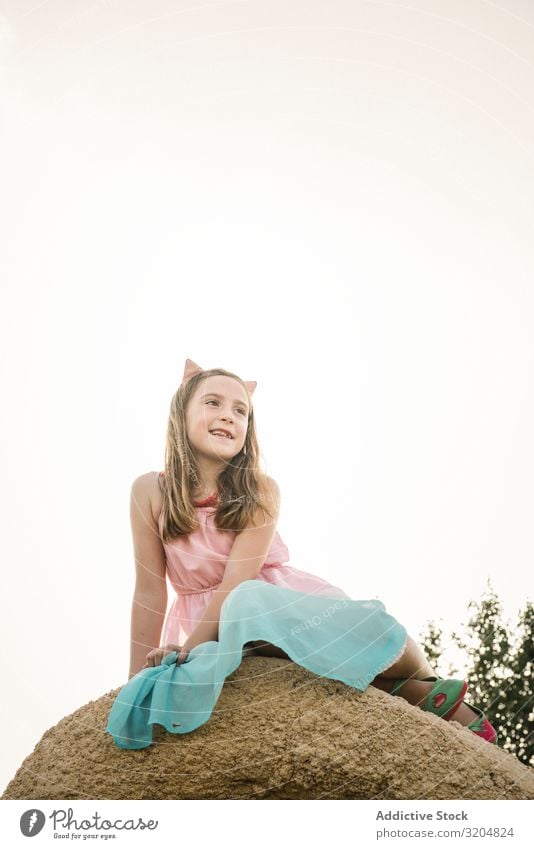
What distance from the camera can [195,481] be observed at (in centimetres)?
230

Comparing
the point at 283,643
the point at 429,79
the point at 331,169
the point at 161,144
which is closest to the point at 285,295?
the point at 331,169

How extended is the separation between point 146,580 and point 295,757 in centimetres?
70

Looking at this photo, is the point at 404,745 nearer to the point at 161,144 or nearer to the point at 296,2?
the point at 161,144

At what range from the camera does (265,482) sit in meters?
2.35

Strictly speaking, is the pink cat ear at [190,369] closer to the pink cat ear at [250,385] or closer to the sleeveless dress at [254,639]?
the pink cat ear at [250,385]

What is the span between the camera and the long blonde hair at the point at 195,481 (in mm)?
2215

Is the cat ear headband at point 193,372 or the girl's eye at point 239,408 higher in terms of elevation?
the cat ear headband at point 193,372

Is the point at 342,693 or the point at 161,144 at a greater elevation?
the point at 161,144

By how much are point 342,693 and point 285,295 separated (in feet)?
5.07

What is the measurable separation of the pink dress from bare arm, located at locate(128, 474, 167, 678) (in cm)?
3

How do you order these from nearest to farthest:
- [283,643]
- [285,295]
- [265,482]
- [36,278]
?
[283,643], [265,482], [36,278], [285,295]

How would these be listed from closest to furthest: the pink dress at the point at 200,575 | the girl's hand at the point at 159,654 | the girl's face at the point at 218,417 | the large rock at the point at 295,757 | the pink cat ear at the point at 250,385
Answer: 1. the large rock at the point at 295,757
2. the girl's hand at the point at 159,654
3. the pink dress at the point at 200,575
4. the girl's face at the point at 218,417
5. the pink cat ear at the point at 250,385

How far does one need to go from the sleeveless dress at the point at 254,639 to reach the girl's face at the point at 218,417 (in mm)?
483

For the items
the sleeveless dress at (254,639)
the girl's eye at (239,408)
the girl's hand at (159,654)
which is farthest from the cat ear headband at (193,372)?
the girl's hand at (159,654)
